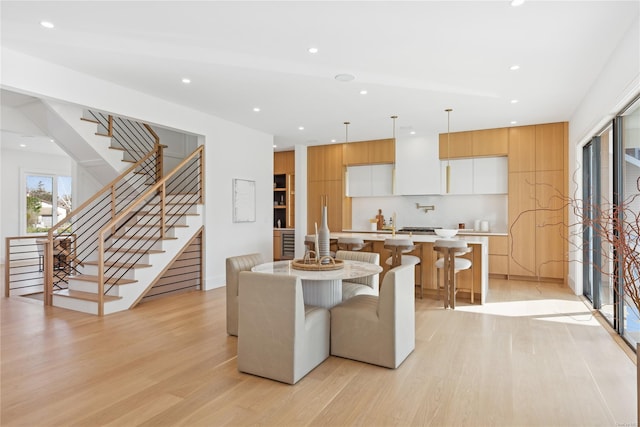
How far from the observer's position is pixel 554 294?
5.48 metres

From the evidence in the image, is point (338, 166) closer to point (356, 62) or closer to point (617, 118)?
point (356, 62)

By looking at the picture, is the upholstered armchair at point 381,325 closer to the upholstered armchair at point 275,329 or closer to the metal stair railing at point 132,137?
the upholstered armchair at point 275,329

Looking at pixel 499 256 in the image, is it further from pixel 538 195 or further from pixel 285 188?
pixel 285 188

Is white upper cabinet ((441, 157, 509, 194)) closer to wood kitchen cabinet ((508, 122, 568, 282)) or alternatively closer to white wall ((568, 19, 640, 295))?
wood kitchen cabinet ((508, 122, 568, 282))

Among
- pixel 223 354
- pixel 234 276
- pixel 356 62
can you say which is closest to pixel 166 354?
pixel 223 354

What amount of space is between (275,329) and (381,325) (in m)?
0.82

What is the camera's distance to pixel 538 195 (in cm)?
650

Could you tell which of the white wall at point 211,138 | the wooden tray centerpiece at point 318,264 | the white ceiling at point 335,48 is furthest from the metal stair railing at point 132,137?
the wooden tray centerpiece at point 318,264

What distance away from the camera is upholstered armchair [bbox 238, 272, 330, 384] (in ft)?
8.58

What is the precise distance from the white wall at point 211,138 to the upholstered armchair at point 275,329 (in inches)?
121

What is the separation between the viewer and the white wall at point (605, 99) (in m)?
3.02

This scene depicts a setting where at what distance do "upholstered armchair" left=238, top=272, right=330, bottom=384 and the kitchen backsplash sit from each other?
5380mm

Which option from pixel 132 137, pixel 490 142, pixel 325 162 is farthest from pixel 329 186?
pixel 132 137

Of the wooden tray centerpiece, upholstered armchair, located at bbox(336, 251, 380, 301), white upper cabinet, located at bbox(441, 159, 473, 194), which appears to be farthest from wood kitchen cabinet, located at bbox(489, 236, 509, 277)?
the wooden tray centerpiece
